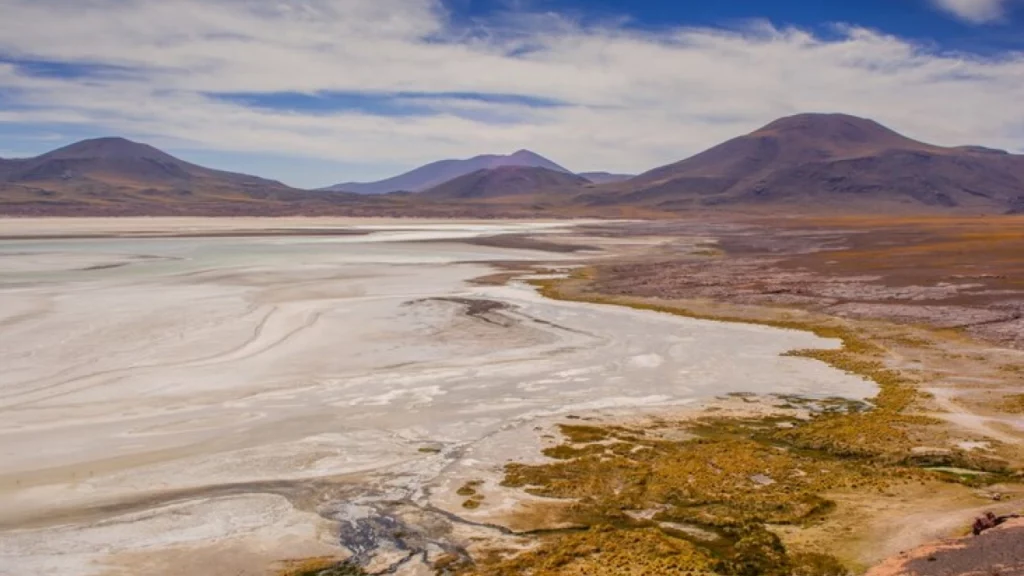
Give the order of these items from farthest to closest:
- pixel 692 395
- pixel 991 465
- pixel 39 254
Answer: pixel 39 254 → pixel 692 395 → pixel 991 465

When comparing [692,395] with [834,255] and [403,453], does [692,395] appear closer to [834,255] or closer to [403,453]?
[403,453]

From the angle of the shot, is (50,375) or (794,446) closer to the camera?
(794,446)

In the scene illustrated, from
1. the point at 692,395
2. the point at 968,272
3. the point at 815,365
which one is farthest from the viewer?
the point at 968,272

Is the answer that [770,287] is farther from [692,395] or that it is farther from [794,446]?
[794,446]

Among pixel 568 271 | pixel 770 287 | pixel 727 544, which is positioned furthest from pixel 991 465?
pixel 568 271

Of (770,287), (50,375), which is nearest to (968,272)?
(770,287)

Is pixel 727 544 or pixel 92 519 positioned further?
pixel 92 519
